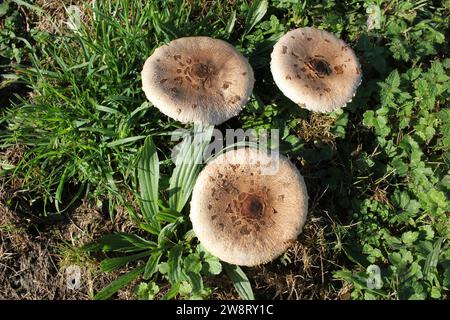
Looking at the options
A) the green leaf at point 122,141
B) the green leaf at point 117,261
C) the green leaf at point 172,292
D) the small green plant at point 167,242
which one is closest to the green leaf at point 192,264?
the small green plant at point 167,242

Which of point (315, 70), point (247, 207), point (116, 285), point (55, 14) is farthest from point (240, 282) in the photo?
point (55, 14)

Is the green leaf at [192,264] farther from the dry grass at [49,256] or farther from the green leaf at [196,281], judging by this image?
the dry grass at [49,256]

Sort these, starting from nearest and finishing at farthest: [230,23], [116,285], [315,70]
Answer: [116,285] < [315,70] < [230,23]

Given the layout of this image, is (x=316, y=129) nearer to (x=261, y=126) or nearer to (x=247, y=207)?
(x=261, y=126)

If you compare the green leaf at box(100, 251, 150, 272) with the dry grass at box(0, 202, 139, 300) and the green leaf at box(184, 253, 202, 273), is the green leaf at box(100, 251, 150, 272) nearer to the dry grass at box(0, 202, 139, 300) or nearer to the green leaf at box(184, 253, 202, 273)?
the dry grass at box(0, 202, 139, 300)

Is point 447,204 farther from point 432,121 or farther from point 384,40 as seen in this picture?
point 384,40

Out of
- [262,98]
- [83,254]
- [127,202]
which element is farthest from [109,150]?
[262,98]
